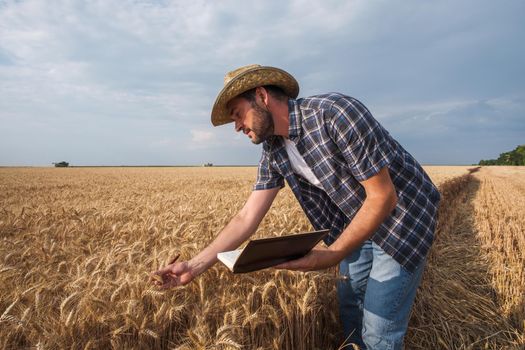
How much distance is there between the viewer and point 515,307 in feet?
12.9

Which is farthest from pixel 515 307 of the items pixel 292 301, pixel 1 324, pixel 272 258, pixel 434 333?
pixel 1 324

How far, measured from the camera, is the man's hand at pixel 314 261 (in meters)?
Result: 1.90

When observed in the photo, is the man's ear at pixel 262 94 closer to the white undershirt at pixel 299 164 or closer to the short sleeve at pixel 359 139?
the white undershirt at pixel 299 164

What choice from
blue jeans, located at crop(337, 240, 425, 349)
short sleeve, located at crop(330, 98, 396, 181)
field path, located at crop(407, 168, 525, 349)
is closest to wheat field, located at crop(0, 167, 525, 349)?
field path, located at crop(407, 168, 525, 349)

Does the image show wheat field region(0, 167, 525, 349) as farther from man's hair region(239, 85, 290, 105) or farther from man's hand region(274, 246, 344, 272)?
man's hair region(239, 85, 290, 105)

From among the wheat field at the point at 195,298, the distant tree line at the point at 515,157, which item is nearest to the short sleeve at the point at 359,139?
the wheat field at the point at 195,298

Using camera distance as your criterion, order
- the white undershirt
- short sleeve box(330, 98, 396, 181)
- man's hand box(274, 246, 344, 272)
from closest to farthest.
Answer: man's hand box(274, 246, 344, 272) → short sleeve box(330, 98, 396, 181) → the white undershirt

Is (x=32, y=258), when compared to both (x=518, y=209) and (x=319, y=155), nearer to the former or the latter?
(x=319, y=155)

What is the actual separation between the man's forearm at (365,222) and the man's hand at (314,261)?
4 cm

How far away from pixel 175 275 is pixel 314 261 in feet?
3.21

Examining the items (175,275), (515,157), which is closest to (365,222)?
(175,275)

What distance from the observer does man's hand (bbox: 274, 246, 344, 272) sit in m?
1.90

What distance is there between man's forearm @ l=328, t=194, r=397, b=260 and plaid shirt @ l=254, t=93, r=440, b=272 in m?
0.17

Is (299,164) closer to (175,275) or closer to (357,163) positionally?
(357,163)
